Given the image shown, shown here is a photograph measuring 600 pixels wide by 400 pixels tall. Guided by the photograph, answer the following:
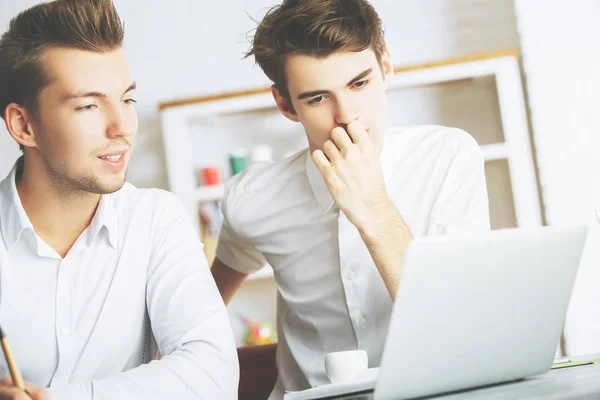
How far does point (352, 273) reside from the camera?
1.79 m

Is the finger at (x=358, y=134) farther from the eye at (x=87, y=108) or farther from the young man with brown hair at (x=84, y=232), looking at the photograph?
the eye at (x=87, y=108)

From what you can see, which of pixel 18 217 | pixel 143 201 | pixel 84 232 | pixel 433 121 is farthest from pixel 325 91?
pixel 433 121

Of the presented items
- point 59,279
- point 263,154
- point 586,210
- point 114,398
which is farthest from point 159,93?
point 114,398

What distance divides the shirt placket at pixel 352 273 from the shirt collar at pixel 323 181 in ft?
0.28

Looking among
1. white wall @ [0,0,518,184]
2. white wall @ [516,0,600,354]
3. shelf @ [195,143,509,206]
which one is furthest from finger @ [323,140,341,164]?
white wall @ [0,0,518,184]

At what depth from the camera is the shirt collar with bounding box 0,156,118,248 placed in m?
1.57

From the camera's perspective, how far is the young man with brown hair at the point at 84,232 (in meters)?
1.53

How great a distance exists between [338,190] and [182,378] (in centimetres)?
60

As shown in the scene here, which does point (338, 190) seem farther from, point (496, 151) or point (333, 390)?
point (496, 151)

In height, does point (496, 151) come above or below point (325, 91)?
below

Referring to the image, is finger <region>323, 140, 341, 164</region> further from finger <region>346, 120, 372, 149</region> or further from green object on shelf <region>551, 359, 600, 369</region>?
green object on shelf <region>551, 359, 600, 369</region>

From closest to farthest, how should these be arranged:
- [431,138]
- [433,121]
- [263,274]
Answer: [431,138] → [263,274] → [433,121]

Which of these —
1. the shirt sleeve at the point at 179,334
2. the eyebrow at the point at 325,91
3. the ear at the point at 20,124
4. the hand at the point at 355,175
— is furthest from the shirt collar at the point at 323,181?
the ear at the point at 20,124

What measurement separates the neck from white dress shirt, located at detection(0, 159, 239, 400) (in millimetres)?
37
